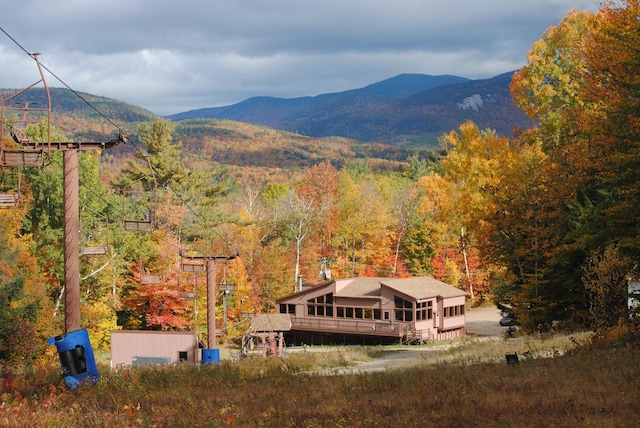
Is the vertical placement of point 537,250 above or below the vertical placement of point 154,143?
below

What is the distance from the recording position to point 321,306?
5884 centimetres

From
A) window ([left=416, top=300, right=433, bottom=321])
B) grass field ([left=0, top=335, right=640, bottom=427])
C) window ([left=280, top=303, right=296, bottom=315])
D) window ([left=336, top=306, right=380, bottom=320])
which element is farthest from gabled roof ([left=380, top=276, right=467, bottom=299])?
grass field ([left=0, top=335, right=640, bottom=427])

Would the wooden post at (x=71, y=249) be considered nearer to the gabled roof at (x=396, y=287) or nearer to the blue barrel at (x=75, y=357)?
the blue barrel at (x=75, y=357)

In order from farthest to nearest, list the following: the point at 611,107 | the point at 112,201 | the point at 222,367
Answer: the point at 112,201
the point at 611,107
the point at 222,367

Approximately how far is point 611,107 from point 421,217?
45945 mm

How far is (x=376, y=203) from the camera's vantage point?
70438mm

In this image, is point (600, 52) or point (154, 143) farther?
point (154, 143)

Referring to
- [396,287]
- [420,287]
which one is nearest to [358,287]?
[396,287]

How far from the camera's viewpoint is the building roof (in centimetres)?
5288

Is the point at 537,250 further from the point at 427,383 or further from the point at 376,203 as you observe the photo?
the point at 376,203

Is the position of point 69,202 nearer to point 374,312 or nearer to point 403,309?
point 403,309

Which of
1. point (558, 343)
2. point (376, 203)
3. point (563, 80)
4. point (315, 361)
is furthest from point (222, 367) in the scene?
point (376, 203)

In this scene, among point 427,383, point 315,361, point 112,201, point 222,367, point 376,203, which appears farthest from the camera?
point 376,203

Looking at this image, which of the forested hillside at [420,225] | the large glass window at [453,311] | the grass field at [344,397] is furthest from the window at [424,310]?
the grass field at [344,397]
